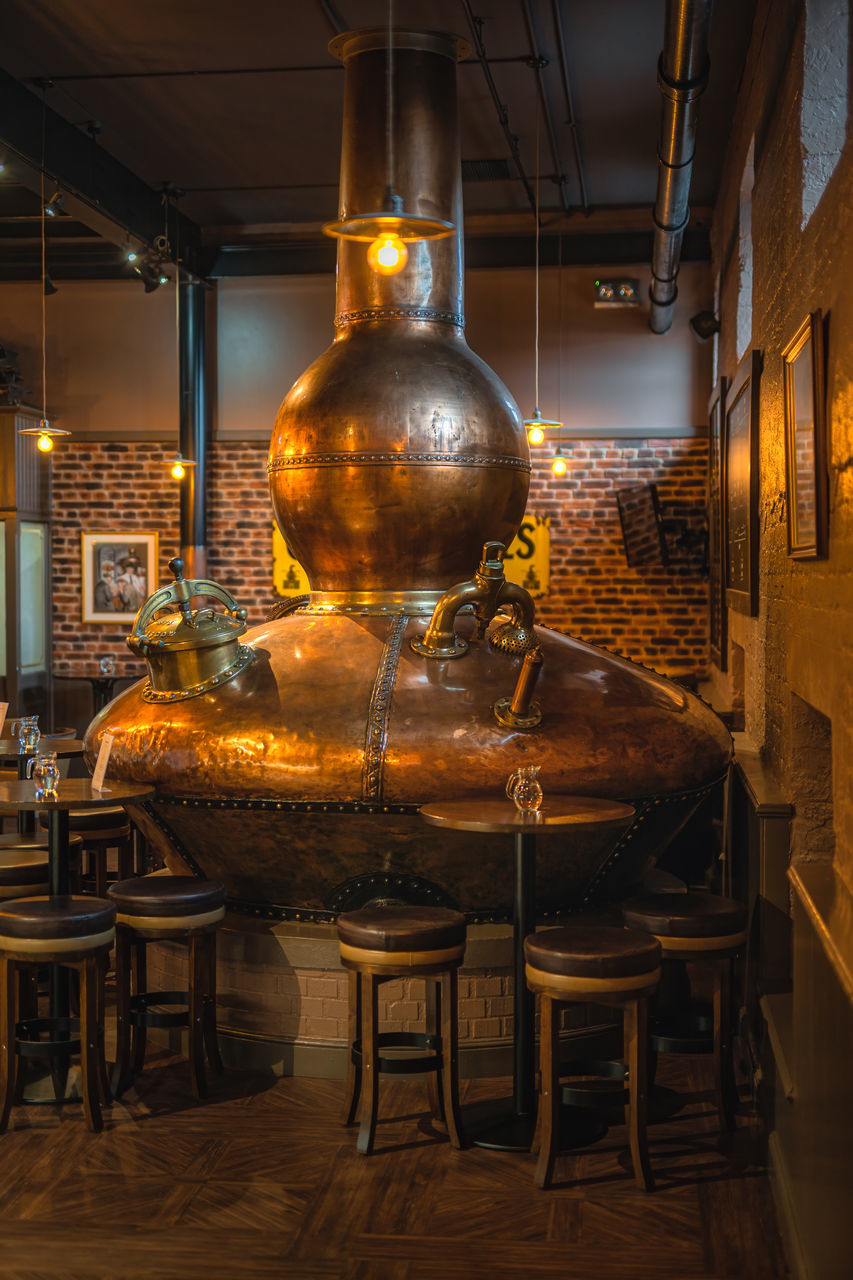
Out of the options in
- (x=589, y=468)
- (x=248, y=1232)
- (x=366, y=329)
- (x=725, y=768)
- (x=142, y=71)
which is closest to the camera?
(x=248, y=1232)

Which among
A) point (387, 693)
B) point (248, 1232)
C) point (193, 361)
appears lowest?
point (248, 1232)

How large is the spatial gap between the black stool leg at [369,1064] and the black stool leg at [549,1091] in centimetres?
→ 48

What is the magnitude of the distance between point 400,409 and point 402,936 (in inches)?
74.7

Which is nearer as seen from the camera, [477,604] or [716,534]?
[477,604]

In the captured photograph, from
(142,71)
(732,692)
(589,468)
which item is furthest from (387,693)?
Answer: (589,468)

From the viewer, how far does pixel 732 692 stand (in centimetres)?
663

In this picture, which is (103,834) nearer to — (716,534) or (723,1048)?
(723,1048)

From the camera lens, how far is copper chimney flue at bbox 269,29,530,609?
459 centimetres

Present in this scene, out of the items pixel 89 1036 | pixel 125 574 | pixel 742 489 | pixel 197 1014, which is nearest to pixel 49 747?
pixel 197 1014

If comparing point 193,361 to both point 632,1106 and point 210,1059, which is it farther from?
point 632,1106

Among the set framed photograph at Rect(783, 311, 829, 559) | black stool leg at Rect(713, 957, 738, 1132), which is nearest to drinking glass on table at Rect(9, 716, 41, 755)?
black stool leg at Rect(713, 957, 738, 1132)

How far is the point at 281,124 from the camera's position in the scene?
7.34 m

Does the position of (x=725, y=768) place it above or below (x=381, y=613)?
below

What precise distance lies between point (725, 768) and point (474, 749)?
0.98 meters
